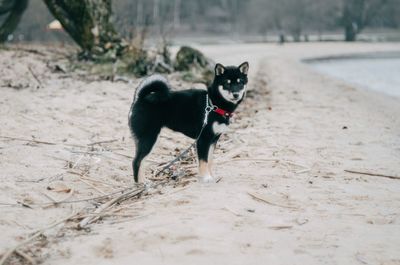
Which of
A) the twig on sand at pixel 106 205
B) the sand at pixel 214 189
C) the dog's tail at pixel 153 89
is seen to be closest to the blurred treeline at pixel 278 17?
the sand at pixel 214 189

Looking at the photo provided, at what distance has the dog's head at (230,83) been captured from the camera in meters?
6.18

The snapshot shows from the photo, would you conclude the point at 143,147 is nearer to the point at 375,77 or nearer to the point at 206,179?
the point at 206,179

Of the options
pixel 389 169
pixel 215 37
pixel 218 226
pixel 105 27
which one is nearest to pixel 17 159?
pixel 218 226

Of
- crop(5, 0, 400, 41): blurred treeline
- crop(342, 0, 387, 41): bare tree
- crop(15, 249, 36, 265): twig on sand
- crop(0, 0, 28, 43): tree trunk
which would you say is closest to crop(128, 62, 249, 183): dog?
crop(15, 249, 36, 265): twig on sand

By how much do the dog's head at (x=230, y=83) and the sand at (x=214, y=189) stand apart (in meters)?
1.02

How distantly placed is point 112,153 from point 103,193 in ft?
5.35

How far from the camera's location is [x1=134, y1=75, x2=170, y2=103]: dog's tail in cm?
630

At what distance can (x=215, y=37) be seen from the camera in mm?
76312

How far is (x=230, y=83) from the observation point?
6.21 m

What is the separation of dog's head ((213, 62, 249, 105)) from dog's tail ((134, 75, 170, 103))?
2.04ft

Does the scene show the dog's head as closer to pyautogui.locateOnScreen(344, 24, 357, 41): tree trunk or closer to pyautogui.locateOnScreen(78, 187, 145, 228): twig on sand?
pyautogui.locateOnScreen(78, 187, 145, 228): twig on sand

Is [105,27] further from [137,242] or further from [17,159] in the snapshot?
[137,242]

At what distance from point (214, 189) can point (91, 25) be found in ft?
35.1

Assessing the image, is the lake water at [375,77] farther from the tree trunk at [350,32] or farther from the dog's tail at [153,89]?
the tree trunk at [350,32]
